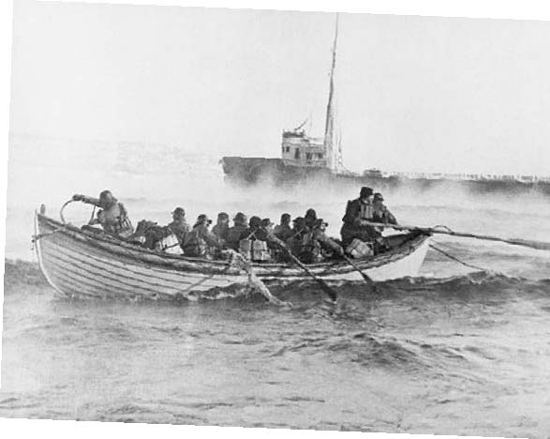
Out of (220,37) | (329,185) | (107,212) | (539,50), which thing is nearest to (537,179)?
(539,50)

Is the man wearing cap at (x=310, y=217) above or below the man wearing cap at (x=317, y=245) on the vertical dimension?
above

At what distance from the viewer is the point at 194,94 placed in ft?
14.3

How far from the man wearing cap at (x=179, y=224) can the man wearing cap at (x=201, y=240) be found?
0.02 m

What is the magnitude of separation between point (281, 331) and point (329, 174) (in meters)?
0.63

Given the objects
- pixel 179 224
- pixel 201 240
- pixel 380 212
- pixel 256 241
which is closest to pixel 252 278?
pixel 256 241

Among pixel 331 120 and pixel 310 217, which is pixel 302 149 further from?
pixel 310 217

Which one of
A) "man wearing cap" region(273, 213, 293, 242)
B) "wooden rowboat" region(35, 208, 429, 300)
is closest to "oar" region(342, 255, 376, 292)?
"wooden rowboat" region(35, 208, 429, 300)

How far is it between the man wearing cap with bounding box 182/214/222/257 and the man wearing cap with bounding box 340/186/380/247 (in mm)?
496

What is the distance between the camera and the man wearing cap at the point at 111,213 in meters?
4.39

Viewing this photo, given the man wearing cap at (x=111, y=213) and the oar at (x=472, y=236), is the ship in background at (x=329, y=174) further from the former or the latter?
the man wearing cap at (x=111, y=213)

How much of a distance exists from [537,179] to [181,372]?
1549 millimetres

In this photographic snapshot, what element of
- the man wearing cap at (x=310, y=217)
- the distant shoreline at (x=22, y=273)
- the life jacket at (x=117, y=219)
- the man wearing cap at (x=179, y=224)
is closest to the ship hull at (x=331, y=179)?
the man wearing cap at (x=310, y=217)

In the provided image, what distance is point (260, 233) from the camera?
14.3ft

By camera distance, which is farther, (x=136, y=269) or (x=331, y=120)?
(x=136, y=269)
